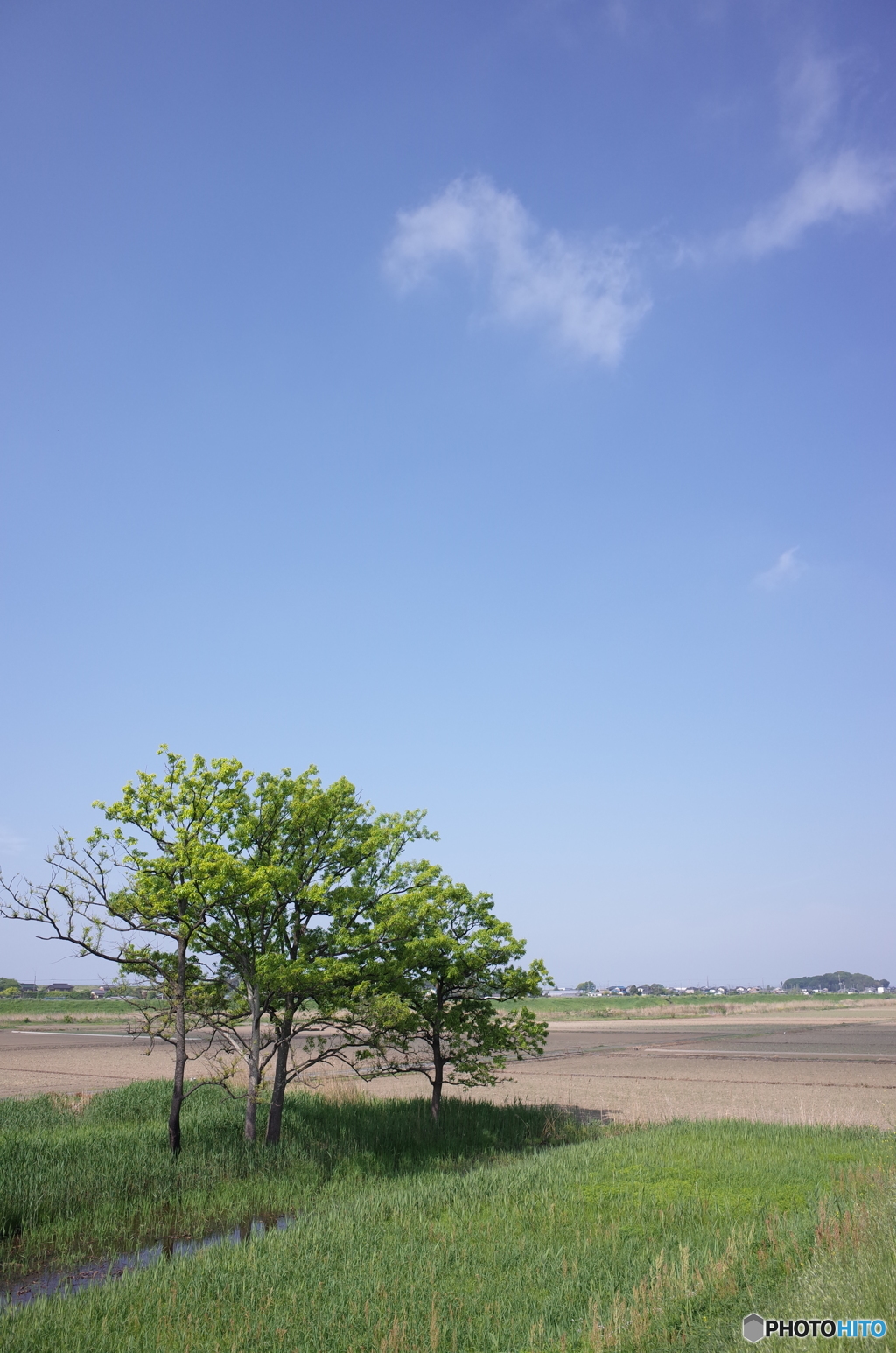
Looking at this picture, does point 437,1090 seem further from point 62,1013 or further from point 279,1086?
point 62,1013

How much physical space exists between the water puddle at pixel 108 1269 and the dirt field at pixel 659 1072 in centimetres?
682

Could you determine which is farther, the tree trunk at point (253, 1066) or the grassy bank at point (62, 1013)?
the grassy bank at point (62, 1013)

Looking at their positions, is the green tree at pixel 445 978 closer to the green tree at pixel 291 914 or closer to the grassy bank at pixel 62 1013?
the green tree at pixel 291 914

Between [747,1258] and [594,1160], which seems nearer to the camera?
[747,1258]

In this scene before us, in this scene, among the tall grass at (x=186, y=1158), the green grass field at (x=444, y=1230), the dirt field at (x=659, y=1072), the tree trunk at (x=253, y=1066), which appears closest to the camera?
the green grass field at (x=444, y=1230)

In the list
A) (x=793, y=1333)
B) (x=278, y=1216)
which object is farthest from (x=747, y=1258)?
(x=278, y=1216)

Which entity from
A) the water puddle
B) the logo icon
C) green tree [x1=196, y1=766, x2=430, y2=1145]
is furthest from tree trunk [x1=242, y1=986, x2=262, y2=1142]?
the logo icon

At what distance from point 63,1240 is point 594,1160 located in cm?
1017

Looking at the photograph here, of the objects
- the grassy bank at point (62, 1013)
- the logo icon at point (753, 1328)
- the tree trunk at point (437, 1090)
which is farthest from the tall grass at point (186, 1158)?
the grassy bank at point (62, 1013)

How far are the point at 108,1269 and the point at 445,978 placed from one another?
1294 centimetres

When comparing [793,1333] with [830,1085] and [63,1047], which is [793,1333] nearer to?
[830,1085]

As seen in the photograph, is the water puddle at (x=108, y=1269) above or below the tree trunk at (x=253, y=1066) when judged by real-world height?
below

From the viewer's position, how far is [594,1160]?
18188 mm

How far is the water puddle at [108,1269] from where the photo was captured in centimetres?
1237
